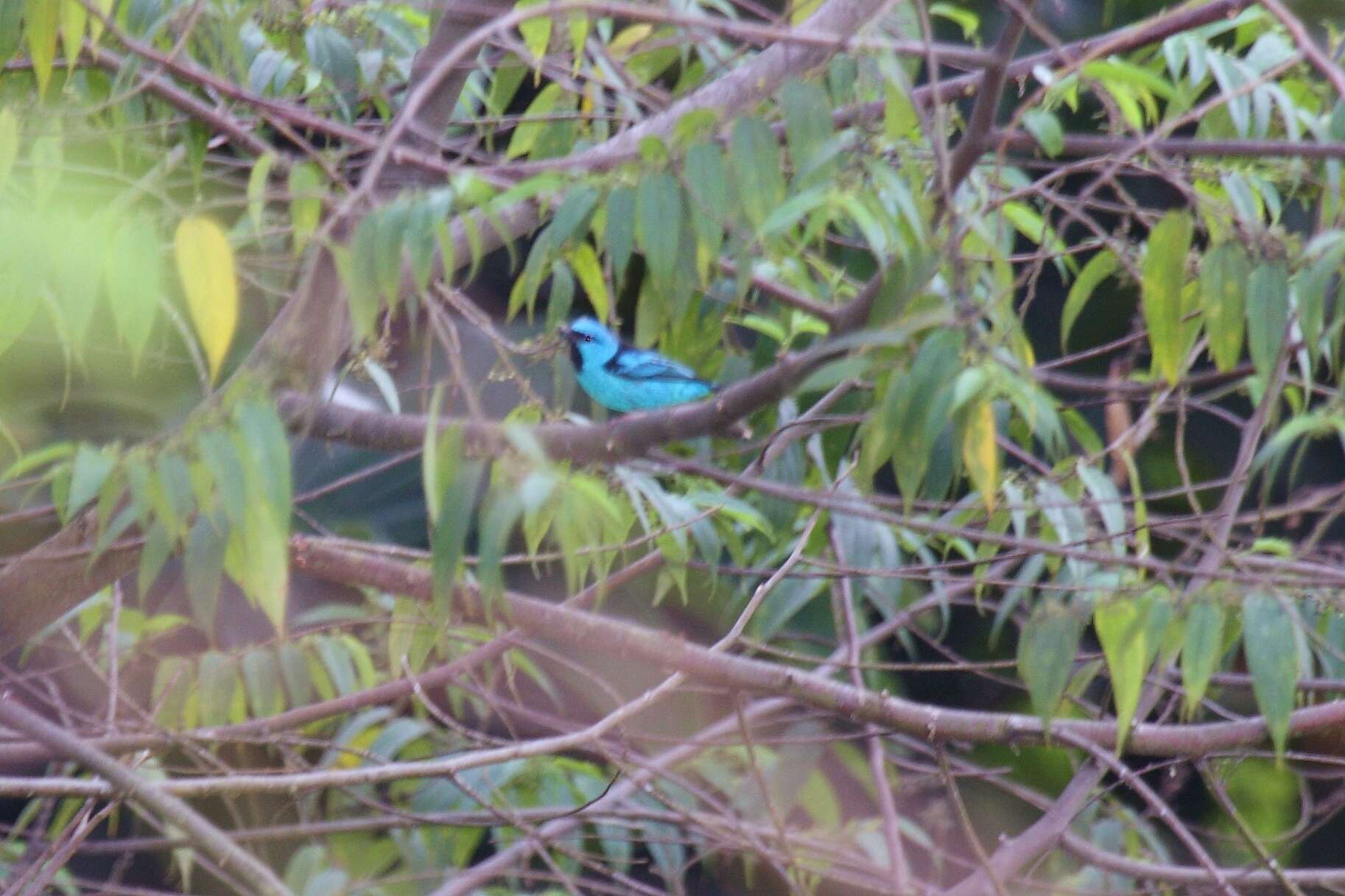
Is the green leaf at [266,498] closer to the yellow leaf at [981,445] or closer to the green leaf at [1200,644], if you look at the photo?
the yellow leaf at [981,445]

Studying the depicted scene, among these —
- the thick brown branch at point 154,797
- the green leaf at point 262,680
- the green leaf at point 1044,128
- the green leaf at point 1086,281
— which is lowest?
the green leaf at point 262,680

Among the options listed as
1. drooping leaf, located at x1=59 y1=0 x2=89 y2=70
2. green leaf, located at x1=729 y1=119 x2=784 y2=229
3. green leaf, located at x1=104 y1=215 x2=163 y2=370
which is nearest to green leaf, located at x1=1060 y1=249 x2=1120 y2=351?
green leaf, located at x1=729 y1=119 x2=784 y2=229

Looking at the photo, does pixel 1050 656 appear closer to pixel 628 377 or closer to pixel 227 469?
pixel 227 469

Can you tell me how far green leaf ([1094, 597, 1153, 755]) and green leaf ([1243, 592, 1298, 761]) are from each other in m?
0.13

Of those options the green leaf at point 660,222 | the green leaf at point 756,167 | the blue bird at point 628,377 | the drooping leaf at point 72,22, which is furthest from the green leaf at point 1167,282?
the blue bird at point 628,377

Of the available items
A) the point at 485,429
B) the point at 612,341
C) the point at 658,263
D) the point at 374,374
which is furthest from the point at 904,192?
the point at 612,341

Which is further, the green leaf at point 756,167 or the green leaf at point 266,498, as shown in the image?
the green leaf at point 756,167

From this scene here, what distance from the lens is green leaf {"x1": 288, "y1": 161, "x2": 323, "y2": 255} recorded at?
190 centimetres

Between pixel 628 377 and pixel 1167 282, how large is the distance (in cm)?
303

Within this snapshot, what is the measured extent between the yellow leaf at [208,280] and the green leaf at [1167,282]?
1.14 metres

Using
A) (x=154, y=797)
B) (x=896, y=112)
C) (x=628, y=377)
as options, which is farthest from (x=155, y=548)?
(x=628, y=377)

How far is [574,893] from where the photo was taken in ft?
8.84

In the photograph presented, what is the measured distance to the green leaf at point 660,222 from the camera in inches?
68.9

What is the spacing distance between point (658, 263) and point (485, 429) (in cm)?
35
